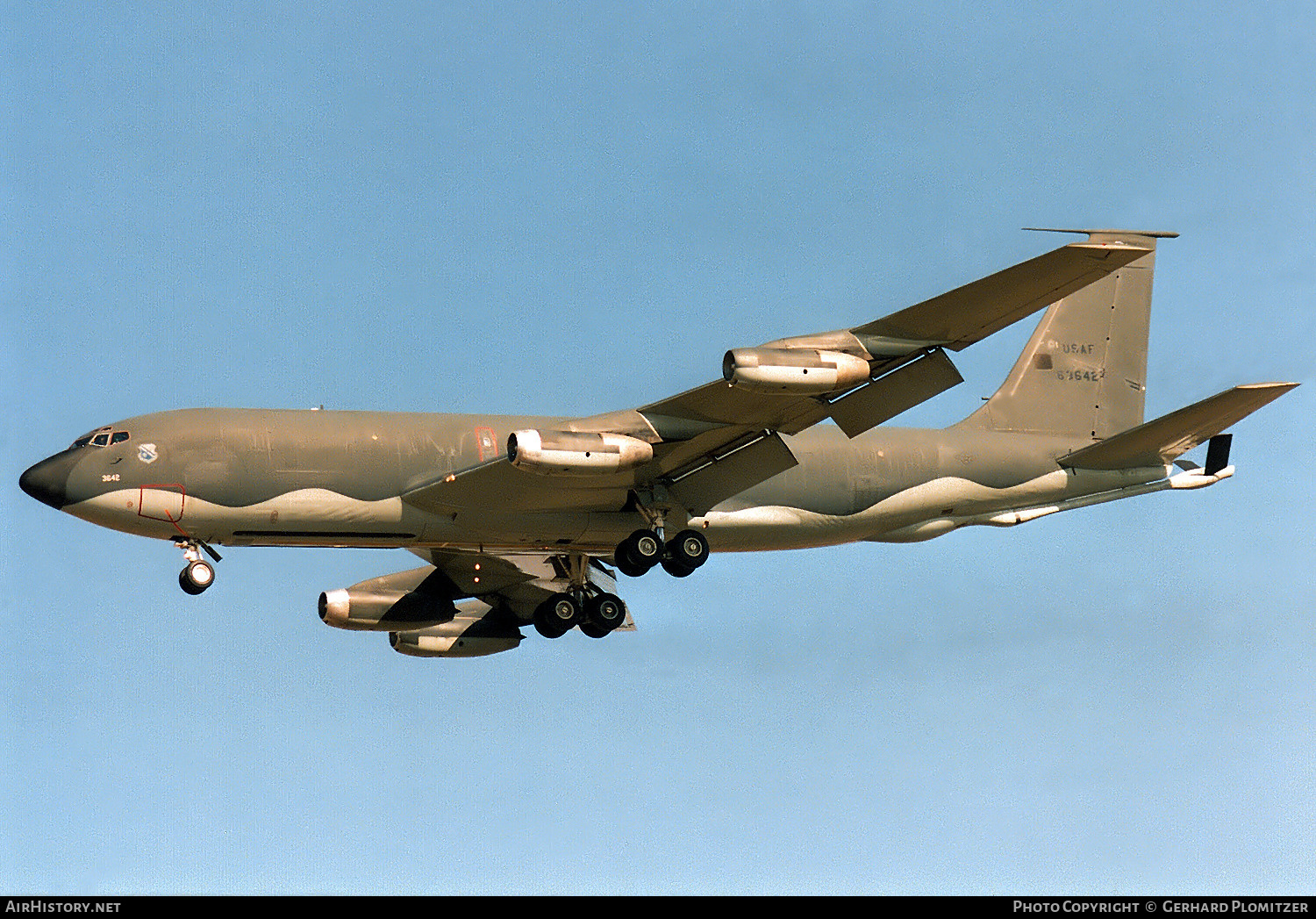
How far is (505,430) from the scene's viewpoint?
33.1 meters

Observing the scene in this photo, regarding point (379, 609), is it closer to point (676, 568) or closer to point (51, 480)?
point (676, 568)

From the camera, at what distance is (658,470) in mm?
32281

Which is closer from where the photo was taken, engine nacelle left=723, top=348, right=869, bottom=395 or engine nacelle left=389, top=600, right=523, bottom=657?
engine nacelle left=723, top=348, right=869, bottom=395

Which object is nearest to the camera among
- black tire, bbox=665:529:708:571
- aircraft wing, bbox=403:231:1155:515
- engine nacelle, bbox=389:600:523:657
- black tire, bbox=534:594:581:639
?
aircraft wing, bbox=403:231:1155:515

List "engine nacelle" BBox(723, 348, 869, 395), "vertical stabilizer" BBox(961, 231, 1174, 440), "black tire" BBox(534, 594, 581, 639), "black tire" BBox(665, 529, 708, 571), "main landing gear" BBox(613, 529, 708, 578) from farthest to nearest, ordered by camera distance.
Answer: "vertical stabilizer" BBox(961, 231, 1174, 440)
"black tire" BBox(534, 594, 581, 639)
"black tire" BBox(665, 529, 708, 571)
"main landing gear" BBox(613, 529, 708, 578)
"engine nacelle" BBox(723, 348, 869, 395)

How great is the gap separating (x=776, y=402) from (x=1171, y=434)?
9.87 meters

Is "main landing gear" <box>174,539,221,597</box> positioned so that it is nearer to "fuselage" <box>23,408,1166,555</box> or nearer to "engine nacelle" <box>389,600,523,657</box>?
"fuselage" <box>23,408,1166,555</box>

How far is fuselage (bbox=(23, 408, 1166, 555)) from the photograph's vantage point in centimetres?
3100

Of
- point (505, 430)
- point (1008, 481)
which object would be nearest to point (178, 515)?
point (505, 430)

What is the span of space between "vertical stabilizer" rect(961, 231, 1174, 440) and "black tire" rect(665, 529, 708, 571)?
790 centimetres

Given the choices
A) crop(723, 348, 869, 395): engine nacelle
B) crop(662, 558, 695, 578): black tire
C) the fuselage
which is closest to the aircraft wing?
crop(723, 348, 869, 395): engine nacelle

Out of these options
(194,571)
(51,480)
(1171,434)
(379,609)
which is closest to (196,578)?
(194,571)

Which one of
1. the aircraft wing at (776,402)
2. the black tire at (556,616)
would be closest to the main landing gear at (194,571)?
the aircraft wing at (776,402)
